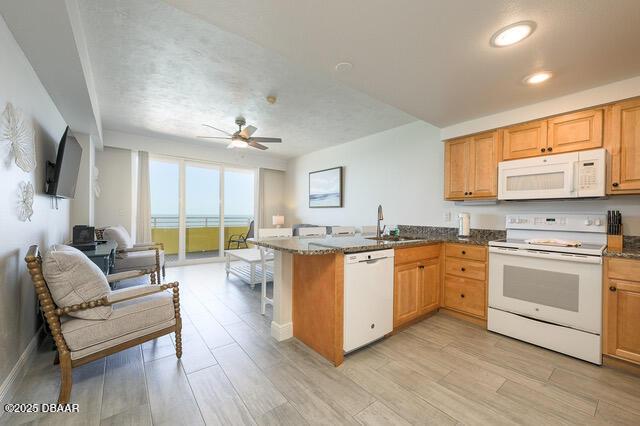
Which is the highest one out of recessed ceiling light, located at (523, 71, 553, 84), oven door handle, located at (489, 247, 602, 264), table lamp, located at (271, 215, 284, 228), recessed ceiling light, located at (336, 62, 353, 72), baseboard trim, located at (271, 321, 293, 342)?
recessed ceiling light, located at (336, 62, 353, 72)

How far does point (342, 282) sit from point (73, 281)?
1782mm

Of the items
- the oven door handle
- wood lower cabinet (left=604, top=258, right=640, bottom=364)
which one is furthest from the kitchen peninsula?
wood lower cabinet (left=604, top=258, right=640, bottom=364)

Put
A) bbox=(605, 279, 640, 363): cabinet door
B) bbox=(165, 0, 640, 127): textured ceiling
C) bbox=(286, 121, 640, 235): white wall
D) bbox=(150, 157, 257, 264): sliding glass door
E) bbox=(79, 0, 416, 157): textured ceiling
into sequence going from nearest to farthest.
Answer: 1. bbox=(165, 0, 640, 127): textured ceiling
2. bbox=(605, 279, 640, 363): cabinet door
3. bbox=(79, 0, 416, 157): textured ceiling
4. bbox=(286, 121, 640, 235): white wall
5. bbox=(150, 157, 257, 264): sliding glass door

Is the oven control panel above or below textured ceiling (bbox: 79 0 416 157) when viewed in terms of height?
below

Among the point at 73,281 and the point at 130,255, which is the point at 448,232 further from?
the point at 130,255

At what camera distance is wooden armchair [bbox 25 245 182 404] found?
1534 mm

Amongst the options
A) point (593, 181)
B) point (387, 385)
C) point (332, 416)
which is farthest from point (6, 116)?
point (593, 181)

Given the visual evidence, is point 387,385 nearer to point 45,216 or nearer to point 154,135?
point 45,216

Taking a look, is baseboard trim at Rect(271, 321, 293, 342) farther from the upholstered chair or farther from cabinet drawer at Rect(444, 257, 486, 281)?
the upholstered chair

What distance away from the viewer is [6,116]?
1633 millimetres

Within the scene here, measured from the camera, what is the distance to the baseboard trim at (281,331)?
236cm

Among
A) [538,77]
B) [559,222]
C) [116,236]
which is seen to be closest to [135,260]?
[116,236]

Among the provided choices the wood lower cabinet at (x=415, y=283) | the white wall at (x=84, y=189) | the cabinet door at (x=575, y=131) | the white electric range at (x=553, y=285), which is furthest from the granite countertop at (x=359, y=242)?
the white wall at (x=84, y=189)

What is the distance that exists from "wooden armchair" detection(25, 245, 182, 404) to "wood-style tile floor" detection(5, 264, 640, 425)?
0.25 meters
